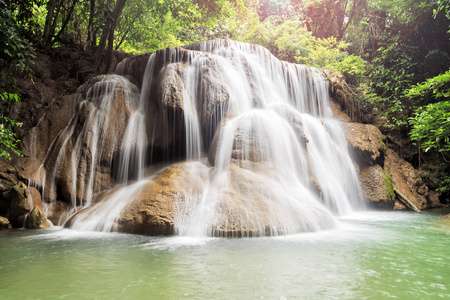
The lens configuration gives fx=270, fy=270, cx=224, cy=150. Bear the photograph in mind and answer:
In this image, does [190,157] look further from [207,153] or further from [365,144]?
[365,144]

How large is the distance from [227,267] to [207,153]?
5.25 meters

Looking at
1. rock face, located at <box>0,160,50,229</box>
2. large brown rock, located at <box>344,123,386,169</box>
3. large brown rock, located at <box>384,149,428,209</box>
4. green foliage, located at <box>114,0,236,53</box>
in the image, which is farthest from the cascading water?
green foliage, located at <box>114,0,236,53</box>

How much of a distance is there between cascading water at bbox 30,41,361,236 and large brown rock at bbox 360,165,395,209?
1.43 ft

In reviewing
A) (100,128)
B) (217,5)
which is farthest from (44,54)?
(217,5)

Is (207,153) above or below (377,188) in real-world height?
above

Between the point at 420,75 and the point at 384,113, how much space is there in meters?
2.23

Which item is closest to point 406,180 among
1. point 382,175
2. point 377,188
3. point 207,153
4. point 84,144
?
point 382,175

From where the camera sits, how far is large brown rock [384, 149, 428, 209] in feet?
34.3

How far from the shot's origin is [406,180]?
36.1ft

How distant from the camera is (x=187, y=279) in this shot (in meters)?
3.01

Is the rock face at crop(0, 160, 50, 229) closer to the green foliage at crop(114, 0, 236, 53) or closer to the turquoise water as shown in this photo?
the turquoise water

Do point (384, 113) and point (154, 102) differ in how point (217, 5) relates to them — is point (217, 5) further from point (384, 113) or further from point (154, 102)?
point (384, 113)

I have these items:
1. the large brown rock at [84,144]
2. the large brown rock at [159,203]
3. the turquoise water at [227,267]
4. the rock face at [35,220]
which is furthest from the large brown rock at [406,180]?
the rock face at [35,220]

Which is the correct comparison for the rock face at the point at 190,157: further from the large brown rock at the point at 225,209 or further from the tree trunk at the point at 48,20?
the tree trunk at the point at 48,20
